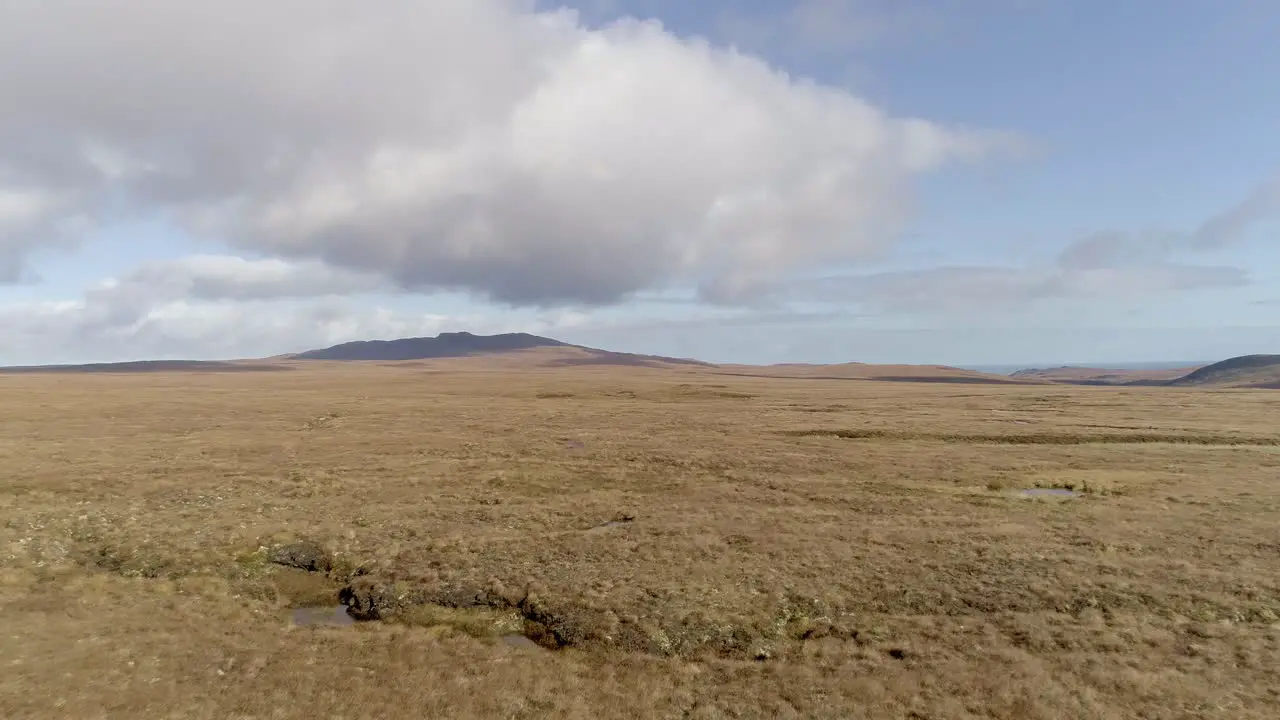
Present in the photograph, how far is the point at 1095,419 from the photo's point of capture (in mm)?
70312

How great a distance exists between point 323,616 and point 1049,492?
3882cm

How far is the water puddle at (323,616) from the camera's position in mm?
21453

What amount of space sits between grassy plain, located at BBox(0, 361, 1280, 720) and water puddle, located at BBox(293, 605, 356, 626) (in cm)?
61

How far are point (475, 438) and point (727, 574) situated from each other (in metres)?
36.0

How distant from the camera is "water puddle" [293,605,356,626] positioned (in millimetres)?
21453

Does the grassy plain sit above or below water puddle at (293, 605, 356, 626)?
above

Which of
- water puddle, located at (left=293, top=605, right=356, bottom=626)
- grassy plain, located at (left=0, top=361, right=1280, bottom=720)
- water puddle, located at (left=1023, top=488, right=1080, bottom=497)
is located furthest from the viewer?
water puddle, located at (left=1023, top=488, right=1080, bottom=497)

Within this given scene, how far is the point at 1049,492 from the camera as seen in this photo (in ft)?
129

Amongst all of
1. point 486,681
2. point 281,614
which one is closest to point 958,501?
point 486,681

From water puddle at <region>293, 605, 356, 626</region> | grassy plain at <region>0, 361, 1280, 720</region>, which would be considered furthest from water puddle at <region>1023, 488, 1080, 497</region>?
water puddle at <region>293, 605, 356, 626</region>

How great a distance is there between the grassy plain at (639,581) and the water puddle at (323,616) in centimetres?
61

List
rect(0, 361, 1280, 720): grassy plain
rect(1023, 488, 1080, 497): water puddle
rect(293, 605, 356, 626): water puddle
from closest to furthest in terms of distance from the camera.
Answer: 1. rect(0, 361, 1280, 720): grassy plain
2. rect(293, 605, 356, 626): water puddle
3. rect(1023, 488, 1080, 497): water puddle

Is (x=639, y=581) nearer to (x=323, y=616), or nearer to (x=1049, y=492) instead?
(x=323, y=616)

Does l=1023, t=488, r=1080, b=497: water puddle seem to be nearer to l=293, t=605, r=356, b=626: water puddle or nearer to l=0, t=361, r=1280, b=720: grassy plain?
l=0, t=361, r=1280, b=720: grassy plain
